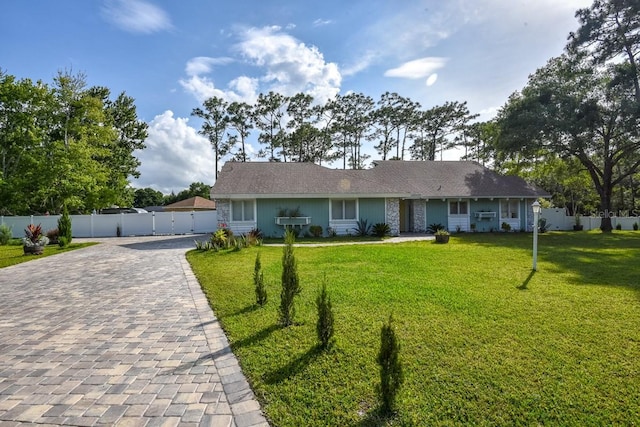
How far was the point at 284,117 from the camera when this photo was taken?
3344cm

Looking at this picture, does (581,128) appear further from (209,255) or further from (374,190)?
(209,255)

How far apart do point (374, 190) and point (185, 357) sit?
14837 mm

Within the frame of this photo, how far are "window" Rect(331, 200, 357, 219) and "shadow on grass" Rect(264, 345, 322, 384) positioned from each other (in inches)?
555

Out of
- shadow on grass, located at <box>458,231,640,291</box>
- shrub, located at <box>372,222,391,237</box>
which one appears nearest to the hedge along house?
shrub, located at <box>372,222,391,237</box>

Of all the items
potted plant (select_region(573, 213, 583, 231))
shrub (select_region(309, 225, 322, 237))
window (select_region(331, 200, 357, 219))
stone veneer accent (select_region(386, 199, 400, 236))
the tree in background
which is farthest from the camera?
the tree in background

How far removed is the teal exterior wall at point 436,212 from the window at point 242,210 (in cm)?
1088

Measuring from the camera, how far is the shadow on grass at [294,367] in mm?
3213

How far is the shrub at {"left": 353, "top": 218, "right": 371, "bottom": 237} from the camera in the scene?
17703 millimetres

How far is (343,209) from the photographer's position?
17891 mm

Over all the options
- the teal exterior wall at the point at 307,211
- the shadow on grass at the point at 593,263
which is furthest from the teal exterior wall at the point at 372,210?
the shadow on grass at the point at 593,263

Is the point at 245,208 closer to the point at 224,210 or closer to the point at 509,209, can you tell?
Answer: the point at 224,210

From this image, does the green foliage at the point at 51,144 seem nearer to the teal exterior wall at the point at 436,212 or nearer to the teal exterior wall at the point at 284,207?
the teal exterior wall at the point at 284,207

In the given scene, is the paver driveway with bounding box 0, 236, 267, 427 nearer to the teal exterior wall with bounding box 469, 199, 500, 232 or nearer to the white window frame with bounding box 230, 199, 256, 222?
the white window frame with bounding box 230, 199, 256, 222

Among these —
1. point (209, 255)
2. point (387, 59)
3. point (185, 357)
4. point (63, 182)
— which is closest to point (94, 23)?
point (209, 255)
